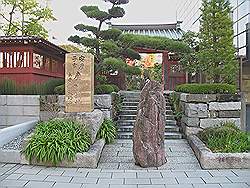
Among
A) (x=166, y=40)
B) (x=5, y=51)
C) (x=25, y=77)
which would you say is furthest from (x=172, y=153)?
(x=5, y=51)

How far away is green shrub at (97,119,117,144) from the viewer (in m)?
8.36

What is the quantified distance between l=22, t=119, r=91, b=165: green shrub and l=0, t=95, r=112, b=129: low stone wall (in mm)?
2055

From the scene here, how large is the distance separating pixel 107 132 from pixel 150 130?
249 cm

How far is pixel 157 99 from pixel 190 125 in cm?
275

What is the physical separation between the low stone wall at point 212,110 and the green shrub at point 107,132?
→ 215 cm

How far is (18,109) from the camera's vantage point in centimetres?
958

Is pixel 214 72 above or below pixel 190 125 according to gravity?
above

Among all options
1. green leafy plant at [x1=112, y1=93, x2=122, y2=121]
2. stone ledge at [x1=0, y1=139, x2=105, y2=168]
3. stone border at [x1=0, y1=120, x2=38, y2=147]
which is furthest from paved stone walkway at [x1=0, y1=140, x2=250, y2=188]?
green leafy plant at [x1=112, y1=93, x2=122, y2=121]

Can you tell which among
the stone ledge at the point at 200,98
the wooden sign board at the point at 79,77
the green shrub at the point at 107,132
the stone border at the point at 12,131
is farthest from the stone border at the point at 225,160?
the stone border at the point at 12,131

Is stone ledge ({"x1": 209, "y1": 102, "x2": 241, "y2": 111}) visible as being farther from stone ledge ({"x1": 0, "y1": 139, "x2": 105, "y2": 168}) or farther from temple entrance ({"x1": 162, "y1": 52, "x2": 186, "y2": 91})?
temple entrance ({"x1": 162, "y1": 52, "x2": 186, "y2": 91})

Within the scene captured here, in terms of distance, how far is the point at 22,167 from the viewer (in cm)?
621

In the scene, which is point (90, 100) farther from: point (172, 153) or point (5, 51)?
point (5, 51)

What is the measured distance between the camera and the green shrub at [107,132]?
8.36 metres

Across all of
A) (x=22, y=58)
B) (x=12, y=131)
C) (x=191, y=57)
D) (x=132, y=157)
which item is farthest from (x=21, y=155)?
(x=191, y=57)
